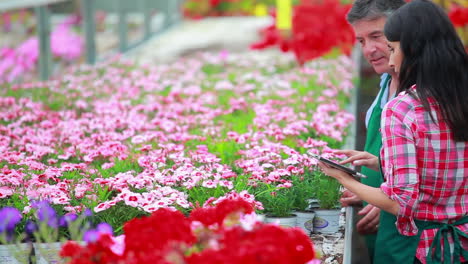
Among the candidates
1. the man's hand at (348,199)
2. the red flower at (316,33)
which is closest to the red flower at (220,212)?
the man's hand at (348,199)

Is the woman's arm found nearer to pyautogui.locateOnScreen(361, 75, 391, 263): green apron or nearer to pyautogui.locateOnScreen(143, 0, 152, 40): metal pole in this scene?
pyautogui.locateOnScreen(361, 75, 391, 263): green apron

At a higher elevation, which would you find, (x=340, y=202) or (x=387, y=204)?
(x=387, y=204)

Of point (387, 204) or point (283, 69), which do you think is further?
point (283, 69)

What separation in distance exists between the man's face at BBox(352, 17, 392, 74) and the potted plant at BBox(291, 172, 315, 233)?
2.14 ft

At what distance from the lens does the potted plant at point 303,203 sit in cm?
276

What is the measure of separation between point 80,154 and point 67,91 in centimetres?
205

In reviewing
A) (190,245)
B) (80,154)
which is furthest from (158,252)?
(80,154)

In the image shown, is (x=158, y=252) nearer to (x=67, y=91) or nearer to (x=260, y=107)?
(x=260, y=107)

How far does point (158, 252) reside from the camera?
1589 mm

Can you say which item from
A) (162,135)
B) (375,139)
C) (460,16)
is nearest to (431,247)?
(375,139)

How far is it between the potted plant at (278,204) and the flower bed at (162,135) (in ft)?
0.08

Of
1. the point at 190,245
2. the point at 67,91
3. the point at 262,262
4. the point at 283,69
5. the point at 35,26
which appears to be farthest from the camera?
the point at 283,69

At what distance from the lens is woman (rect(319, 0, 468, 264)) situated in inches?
89.0

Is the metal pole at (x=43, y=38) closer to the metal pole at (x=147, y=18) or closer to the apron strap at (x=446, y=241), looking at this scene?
the metal pole at (x=147, y=18)
